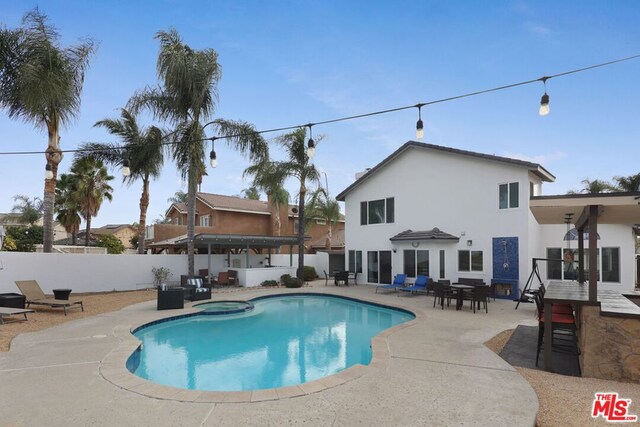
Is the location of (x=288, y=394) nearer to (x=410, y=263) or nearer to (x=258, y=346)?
(x=258, y=346)

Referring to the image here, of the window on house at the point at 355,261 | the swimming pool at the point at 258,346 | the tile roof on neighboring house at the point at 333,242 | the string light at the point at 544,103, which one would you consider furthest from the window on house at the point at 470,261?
the tile roof on neighboring house at the point at 333,242

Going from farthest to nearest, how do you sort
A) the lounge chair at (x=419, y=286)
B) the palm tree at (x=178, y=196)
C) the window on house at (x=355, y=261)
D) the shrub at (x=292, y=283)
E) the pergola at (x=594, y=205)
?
the palm tree at (x=178, y=196), the window on house at (x=355, y=261), the shrub at (x=292, y=283), the lounge chair at (x=419, y=286), the pergola at (x=594, y=205)

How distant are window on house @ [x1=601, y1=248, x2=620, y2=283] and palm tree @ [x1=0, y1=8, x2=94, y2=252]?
21.4 m

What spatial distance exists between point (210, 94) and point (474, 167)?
42.4ft

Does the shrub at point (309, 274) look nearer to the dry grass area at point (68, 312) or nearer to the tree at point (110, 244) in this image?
the dry grass area at point (68, 312)

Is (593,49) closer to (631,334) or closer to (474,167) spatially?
(474,167)

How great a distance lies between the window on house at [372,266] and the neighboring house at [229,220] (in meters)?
10.5

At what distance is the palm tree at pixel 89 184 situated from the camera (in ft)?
77.9

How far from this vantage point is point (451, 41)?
12539 millimetres

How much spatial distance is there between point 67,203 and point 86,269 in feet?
36.2

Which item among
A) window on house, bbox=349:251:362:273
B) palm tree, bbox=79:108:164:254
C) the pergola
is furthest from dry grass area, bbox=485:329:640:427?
palm tree, bbox=79:108:164:254

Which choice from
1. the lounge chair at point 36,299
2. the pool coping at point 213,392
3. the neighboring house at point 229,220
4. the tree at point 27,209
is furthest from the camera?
the tree at point 27,209

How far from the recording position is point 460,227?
16828 millimetres

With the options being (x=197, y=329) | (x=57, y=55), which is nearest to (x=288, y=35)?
(x=57, y=55)
